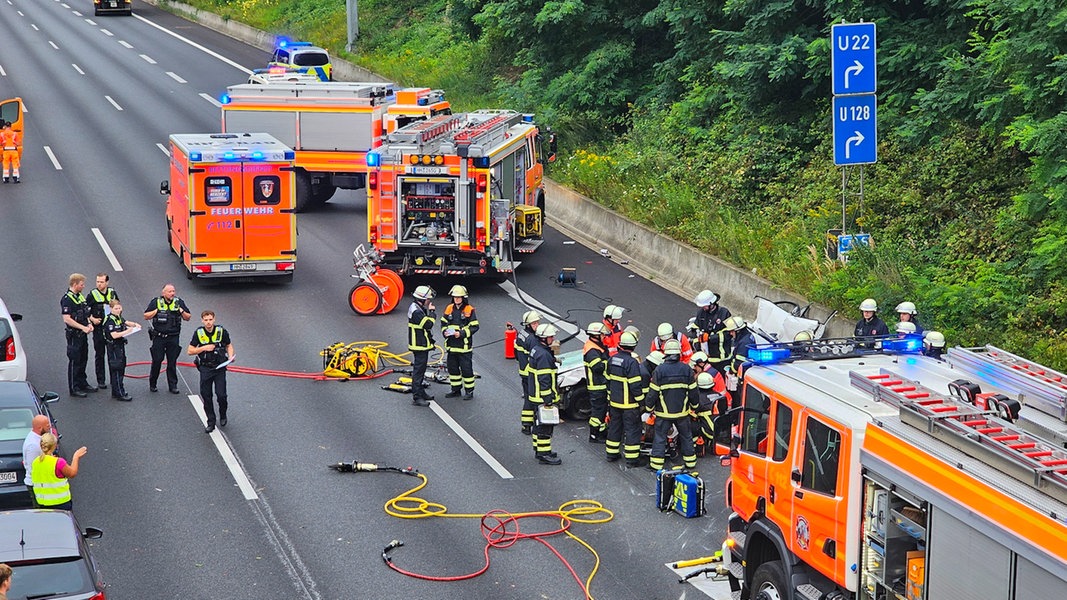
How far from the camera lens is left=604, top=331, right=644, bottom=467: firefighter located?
15281 mm

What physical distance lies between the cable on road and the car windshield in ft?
11.2

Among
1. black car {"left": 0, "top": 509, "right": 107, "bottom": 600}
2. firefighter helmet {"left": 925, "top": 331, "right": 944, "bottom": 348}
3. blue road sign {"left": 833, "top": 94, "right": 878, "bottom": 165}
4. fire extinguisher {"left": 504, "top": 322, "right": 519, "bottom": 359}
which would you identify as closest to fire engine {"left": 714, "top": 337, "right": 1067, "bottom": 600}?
firefighter helmet {"left": 925, "top": 331, "right": 944, "bottom": 348}

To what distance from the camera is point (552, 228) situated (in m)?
29.1

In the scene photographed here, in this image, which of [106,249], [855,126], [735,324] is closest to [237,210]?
[106,249]

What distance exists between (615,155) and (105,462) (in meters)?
17.0

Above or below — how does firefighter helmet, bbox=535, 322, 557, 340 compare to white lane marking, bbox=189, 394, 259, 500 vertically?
above

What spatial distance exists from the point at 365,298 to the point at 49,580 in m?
12.5

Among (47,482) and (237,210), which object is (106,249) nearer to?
(237,210)

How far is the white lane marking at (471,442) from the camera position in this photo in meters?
15.5

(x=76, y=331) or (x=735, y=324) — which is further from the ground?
(x=735, y=324)

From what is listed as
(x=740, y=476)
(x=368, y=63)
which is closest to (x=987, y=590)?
(x=740, y=476)

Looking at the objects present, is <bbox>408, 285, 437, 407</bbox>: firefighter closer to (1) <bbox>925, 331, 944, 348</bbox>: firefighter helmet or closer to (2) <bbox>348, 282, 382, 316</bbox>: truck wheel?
(2) <bbox>348, 282, 382, 316</bbox>: truck wheel

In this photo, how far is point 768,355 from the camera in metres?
11.0

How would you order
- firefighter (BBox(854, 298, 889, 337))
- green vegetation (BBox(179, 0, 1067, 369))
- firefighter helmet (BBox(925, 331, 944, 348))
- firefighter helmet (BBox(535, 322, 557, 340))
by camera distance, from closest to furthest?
firefighter helmet (BBox(925, 331, 944, 348))
firefighter helmet (BBox(535, 322, 557, 340))
firefighter (BBox(854, 298, 889, 337))
green vegetation (BBox(179, 0, 1067, 369))
